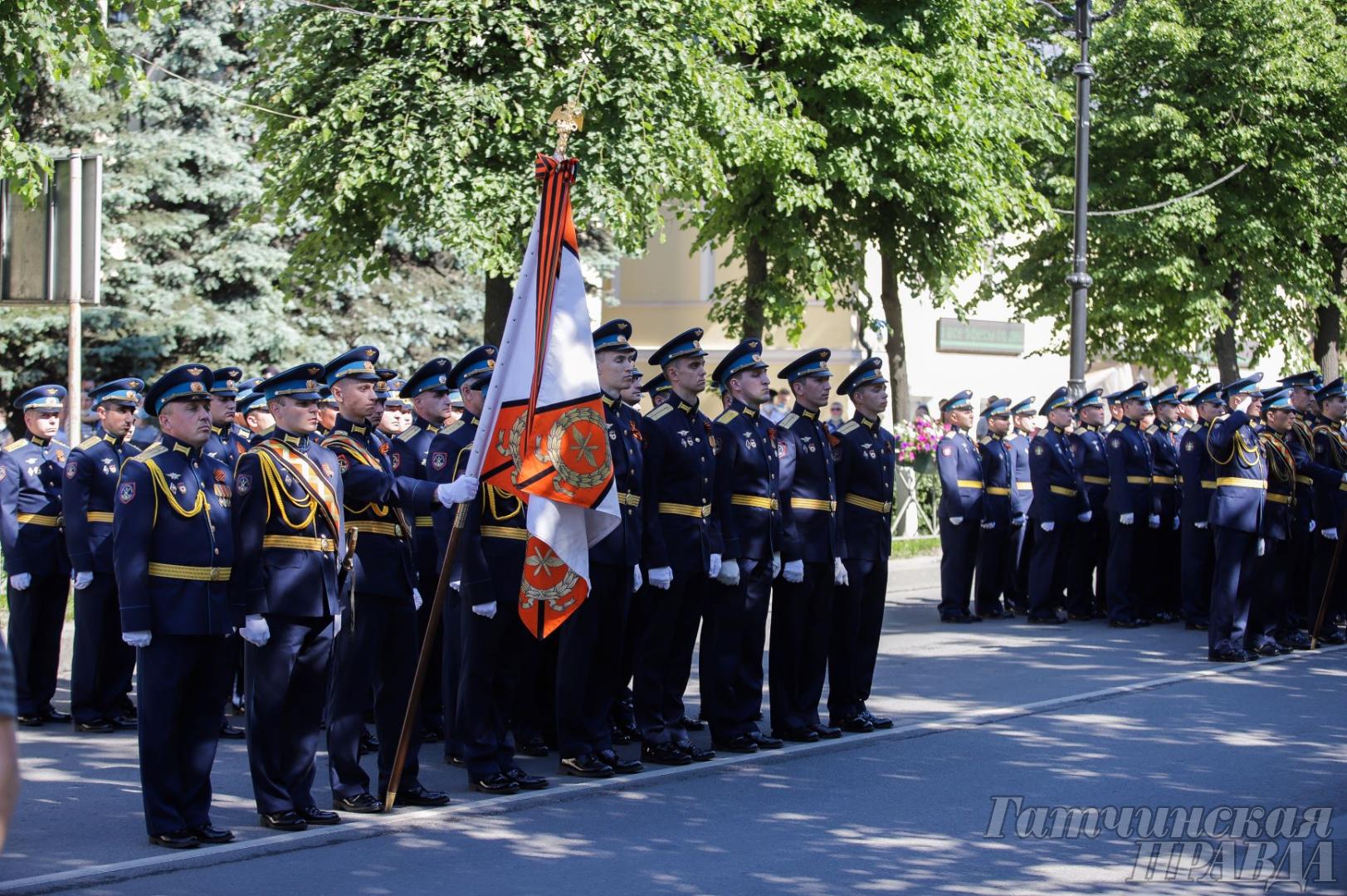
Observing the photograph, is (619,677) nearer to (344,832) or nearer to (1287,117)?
(344,832)

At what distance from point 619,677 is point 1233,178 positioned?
22300mm

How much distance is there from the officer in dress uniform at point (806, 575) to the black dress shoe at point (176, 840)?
12.1 ft

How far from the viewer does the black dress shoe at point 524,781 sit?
8.02m

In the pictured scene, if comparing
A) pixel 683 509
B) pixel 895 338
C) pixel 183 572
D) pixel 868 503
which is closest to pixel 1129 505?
pixel 868 503

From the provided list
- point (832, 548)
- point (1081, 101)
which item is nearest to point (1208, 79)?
point (1081, 101)

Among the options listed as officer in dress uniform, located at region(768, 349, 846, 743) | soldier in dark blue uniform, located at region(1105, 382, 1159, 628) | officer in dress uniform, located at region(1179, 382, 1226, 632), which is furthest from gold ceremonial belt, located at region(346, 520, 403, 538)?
soldier in dark blue uniform, located at region(1105, 382, 1159, 628)

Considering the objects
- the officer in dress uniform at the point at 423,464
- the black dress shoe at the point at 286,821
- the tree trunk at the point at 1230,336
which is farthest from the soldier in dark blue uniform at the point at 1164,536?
the tree trunk at the point at 1230,336

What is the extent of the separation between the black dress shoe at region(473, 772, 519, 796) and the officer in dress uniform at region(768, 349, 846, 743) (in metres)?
2.03

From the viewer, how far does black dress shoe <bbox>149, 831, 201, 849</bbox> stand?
6.79 meters

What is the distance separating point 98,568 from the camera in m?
9.73

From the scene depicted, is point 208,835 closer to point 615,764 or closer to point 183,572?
point 183,572

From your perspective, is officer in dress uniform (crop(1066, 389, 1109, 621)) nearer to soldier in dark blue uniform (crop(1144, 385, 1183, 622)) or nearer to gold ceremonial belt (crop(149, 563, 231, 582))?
soldier in dark blue uniform (crop(1144, 385, 1183, 622))

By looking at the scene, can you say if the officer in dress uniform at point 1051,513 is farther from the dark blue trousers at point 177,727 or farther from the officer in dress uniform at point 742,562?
the dark blue trousers at point 177,727

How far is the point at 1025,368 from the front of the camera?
42.8m
